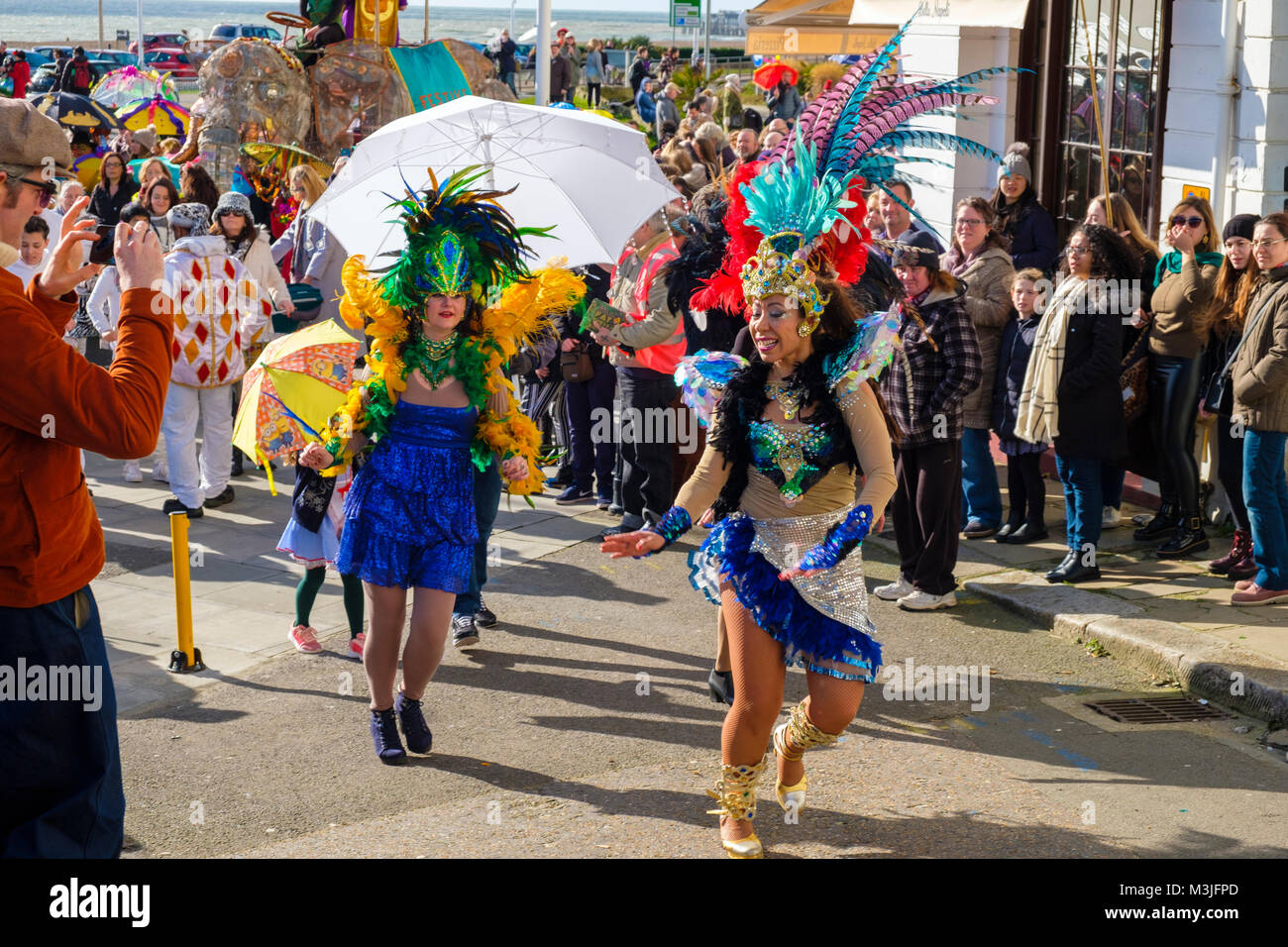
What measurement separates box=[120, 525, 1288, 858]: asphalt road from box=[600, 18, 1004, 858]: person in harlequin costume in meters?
0.51

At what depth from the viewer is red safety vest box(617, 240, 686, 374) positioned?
8281 mm

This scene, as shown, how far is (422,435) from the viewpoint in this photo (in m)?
5.64

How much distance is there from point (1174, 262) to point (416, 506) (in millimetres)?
4908

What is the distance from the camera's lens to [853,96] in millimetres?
5434

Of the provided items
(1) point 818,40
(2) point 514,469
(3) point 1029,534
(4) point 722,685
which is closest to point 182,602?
(2) point 514,469

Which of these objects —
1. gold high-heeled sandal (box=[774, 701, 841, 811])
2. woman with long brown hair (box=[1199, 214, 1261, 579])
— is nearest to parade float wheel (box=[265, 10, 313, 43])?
woman with long brown hair (box=[1199, 214, 1261, 579])

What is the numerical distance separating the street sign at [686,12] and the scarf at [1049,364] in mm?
23191

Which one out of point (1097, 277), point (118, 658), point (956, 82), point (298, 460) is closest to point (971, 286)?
point (1097, 277)

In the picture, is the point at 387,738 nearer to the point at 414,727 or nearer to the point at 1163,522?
the point at 414,727

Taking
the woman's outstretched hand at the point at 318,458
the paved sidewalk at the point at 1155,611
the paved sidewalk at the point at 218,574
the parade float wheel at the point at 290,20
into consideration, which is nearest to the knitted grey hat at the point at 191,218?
the paved sidewalk at the point at 218,574

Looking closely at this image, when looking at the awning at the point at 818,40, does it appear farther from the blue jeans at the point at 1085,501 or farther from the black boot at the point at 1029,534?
the blue jeans at the point at 1085,501

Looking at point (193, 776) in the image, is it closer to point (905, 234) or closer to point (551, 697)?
point (551, 697)

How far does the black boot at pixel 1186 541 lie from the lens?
823 centimetres

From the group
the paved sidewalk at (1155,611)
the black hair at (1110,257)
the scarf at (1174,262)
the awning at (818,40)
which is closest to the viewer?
the paved sidewalk at (1155,611)
